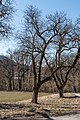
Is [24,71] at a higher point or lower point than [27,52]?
higher

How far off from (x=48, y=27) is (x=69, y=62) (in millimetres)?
11599

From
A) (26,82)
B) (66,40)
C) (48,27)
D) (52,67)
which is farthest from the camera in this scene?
(26,82)

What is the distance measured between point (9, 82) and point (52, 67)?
64102 millimetres

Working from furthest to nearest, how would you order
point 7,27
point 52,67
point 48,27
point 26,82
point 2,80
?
point 2,80 < point 26,82 < point 52,67 < point 48,27 < point 7,27

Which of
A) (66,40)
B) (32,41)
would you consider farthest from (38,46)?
(66,40)

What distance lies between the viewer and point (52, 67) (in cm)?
4000

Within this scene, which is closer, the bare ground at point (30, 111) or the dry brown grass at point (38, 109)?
the bare ground at point (30, 111)

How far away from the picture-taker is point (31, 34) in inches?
1208

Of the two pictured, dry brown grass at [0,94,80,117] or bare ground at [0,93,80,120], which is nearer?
bare ground at [0,93,80,120]

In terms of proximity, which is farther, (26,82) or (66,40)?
(26,82)

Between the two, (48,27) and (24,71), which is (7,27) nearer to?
(48,27)

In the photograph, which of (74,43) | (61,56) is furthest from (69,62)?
(74,43)

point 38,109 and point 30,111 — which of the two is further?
point 38,109

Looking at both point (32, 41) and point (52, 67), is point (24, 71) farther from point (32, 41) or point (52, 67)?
point (32, 41)
